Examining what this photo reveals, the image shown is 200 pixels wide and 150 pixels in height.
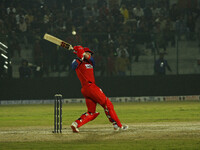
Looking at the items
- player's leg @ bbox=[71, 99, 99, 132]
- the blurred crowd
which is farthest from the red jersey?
the blurred crowd

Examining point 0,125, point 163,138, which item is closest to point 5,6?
point 0,125

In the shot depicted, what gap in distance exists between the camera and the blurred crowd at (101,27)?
2473cm

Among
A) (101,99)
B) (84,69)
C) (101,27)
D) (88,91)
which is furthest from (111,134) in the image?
(101,27)

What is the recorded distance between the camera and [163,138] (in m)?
11.8

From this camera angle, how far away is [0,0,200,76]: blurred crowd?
24.7 metres

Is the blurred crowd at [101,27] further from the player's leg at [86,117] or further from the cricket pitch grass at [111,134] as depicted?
the player's leg at [86,117]

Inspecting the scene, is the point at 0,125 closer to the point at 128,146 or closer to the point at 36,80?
the point at 128,146

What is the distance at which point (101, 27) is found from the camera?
27.7m

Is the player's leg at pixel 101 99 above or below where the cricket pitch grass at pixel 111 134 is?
above

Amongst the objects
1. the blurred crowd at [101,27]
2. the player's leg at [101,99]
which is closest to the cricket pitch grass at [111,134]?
the player's leg at [101,99]

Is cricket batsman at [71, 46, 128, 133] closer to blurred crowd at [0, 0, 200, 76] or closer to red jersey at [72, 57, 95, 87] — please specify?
red jersey at [72, 57, 95, 87]

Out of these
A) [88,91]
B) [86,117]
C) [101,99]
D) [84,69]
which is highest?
[84,69]

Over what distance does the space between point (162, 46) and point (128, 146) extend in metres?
14.8

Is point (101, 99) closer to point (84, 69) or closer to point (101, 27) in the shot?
point (84, 69)
